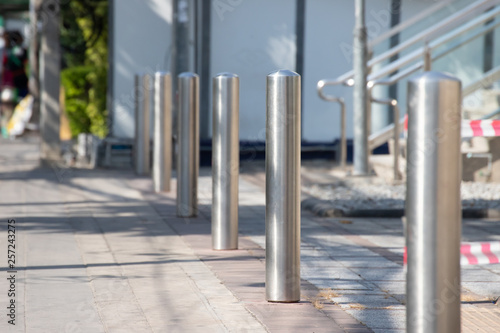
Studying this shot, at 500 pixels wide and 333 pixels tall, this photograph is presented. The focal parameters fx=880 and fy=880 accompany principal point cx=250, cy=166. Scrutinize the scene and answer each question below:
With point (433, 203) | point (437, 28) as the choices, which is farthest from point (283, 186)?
point (437, 28)

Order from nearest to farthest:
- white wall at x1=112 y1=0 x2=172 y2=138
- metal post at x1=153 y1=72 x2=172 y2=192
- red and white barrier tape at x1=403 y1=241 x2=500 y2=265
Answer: red and white barrier tape at x1=403 y1=241 x2=500 y2=265 → metal post at x1=153 y1=72 x2=172 y2=192 → white wall at x1=112 y1=0 x2=172 y2=138

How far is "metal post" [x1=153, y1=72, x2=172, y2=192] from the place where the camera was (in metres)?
9.63

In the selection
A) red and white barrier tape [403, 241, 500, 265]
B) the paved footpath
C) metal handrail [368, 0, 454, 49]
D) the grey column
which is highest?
metal handrail [368, 0, 454, 49]

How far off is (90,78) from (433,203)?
14.2 m

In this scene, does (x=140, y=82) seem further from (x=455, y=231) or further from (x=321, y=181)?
(x=455, y=231)

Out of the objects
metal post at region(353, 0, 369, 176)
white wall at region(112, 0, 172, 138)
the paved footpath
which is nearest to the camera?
the paved footpath

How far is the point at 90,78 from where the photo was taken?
16.7m

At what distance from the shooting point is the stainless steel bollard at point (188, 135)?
7562 mm

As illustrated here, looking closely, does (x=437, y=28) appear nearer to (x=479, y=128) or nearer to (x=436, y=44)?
(x=436, y=44)

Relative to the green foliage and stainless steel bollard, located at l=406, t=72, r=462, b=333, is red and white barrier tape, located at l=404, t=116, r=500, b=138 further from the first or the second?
the green foliage

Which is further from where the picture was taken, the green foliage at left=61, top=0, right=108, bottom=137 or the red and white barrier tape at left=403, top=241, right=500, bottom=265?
the green foliage at left=61, top=0, right=108, bottom=137

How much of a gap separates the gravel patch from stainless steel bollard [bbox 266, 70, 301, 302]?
11.7 feet

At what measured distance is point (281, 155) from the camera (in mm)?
4633

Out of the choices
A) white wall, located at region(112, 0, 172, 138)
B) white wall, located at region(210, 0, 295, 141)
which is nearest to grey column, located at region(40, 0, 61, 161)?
white wall, located at region(112, 0, 172, 138)
